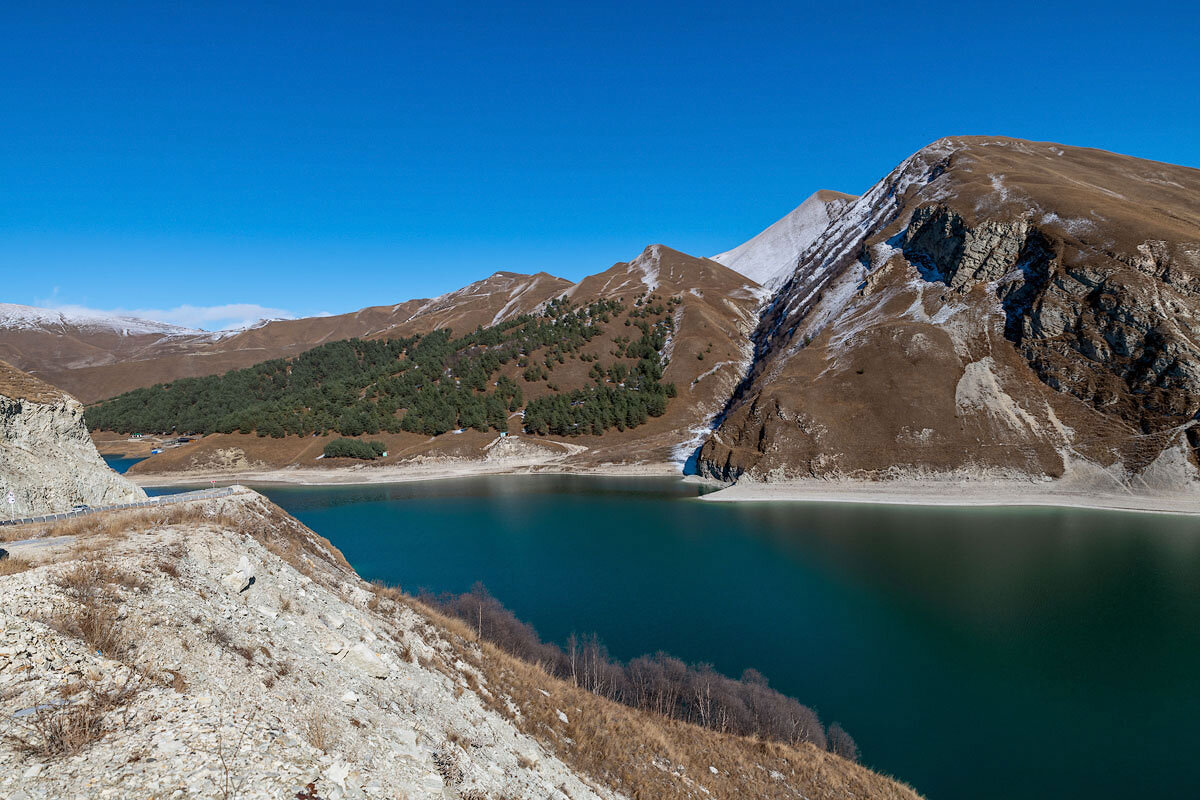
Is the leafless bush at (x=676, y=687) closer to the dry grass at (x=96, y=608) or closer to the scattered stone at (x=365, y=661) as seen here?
the scattered stone at (x=365, y=661)

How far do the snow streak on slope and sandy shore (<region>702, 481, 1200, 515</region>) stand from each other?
121m

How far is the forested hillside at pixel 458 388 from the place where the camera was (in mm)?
86938

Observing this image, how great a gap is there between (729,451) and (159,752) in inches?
2289

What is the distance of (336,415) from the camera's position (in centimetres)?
9119

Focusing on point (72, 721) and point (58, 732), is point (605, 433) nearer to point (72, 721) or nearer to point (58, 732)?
point (72, 721)

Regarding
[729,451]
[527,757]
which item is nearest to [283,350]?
[729,451]

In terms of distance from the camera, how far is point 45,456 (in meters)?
17.5

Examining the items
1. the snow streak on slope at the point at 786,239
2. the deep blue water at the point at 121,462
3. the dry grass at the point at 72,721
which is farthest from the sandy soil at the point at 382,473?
the snow streak on slope at the point at 786,239

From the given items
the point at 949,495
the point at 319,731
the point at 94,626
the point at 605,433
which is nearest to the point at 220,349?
the point at 605,433

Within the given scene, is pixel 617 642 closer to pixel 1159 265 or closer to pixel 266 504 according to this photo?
pixel 266 504

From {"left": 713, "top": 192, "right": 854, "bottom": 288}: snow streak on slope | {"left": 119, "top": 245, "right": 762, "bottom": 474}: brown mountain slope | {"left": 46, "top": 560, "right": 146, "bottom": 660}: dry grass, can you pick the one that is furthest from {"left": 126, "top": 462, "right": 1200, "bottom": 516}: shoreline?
{"left": 713, "top": 192, "right": 854, "bottom": 288}: snow streak on slope

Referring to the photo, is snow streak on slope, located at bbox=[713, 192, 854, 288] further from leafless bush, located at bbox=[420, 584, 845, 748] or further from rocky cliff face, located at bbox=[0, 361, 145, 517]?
rocky cliff face, located at bbox=[0, 361, 145, 517]

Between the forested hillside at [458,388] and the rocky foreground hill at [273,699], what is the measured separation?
71275 mm

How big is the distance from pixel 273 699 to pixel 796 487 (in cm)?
5254
